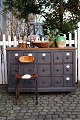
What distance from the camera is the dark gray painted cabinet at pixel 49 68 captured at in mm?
5613

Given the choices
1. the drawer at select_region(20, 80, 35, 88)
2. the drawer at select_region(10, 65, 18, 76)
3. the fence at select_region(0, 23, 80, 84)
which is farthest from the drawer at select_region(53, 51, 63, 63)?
the fence at select_region(0, 23, 80, 84)

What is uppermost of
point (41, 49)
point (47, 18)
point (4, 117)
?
point (47, 18)

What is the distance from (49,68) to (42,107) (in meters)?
1.04

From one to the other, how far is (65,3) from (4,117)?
363cm

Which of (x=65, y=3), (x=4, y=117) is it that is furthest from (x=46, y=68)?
(x=65, y=3)

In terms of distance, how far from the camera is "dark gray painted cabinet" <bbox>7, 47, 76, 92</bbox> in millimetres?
5613

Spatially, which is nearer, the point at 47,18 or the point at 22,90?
the point at 22,90

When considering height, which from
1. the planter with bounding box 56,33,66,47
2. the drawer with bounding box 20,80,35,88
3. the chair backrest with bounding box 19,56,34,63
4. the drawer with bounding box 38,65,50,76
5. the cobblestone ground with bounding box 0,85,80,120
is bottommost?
the cobblestone ground with bounding box 0,85,80,120

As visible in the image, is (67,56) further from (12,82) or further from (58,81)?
(12,82)

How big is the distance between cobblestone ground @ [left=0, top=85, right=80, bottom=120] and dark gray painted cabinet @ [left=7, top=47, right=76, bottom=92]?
182mm

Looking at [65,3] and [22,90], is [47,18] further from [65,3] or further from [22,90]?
[22,90]

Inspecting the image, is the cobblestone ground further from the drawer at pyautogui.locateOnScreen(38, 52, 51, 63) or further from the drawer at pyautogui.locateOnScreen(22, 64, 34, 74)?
the drawer at pyautogui.locateOnScreen(38, 52, 51, 63)

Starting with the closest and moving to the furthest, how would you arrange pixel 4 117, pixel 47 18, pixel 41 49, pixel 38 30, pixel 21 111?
pixel 4 117 → pixel 21 111 → pixel 41 49 → pixel 47 18 → pixel 38 30

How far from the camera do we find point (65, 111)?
478 centimetres
